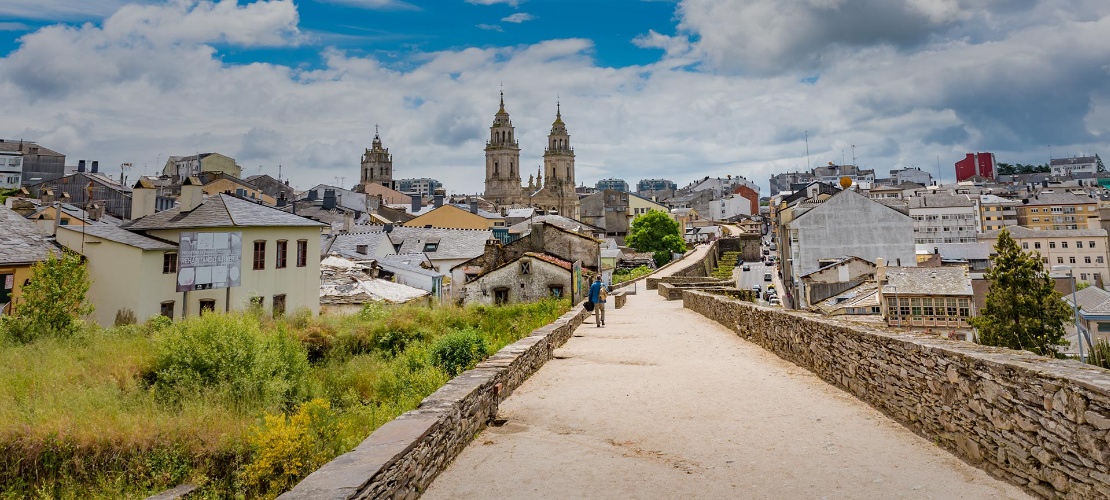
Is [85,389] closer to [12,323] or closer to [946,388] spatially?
[12,323]

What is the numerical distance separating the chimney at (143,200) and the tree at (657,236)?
59877 mm

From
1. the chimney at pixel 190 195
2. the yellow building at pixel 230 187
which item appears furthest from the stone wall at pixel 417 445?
the yellow building at pixel 230 187

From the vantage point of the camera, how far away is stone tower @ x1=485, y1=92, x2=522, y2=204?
133500 millimetres

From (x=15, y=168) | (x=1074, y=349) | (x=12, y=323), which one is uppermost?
(x=15, y=168)

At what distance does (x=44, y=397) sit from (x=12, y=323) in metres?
Result: 6.93

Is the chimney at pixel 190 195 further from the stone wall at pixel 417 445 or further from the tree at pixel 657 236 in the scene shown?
the tree at pixel 657 236

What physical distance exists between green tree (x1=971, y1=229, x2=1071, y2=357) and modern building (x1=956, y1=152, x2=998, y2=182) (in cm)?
15485

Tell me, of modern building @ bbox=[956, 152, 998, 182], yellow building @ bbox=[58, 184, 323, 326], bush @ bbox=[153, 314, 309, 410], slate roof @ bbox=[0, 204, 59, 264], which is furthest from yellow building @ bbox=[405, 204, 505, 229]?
modern building @ bbox=[956, 152, 998, 182]

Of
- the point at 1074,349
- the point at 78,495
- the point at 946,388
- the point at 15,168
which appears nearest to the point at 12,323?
the point at 78,495

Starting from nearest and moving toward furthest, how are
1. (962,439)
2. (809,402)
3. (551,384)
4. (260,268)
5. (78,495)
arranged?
(962,439), (78,495), (809,402), (551,384), (260,268)

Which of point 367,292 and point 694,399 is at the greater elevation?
point 367,292

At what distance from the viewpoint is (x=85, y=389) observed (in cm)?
937

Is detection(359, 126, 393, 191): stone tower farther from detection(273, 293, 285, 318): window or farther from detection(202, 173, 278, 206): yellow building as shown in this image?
detection(273, 293, 285, 318): window

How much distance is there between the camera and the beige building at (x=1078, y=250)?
72.2m
